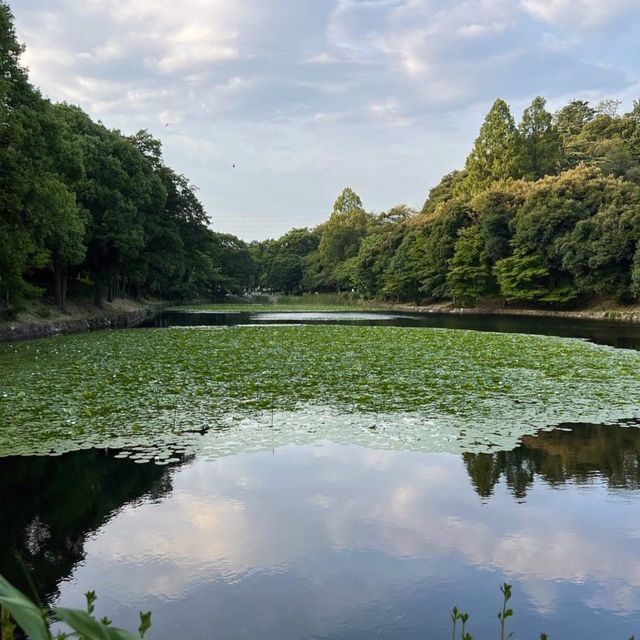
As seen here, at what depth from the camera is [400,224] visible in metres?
70.4

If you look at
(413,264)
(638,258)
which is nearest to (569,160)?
(413,264)

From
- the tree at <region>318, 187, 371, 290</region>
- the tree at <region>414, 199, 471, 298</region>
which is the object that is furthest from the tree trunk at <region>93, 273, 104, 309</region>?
the tree at <region>318, 187, 371, 290</region>

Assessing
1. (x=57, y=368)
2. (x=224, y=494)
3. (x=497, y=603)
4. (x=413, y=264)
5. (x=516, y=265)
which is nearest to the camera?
(x=497, y=603)

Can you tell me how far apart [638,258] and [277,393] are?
3265 centimetres

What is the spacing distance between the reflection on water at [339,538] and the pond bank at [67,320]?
58.8 ft

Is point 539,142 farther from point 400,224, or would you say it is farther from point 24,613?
point 24,613

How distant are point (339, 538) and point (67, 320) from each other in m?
26.2

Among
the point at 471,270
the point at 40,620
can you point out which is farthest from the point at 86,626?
the point at 471,270

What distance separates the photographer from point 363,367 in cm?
1489

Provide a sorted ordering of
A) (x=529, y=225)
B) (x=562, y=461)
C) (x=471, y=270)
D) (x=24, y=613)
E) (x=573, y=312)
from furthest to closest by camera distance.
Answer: (x=471, y=270), (x=529, y=225), (x=573, y=312), (x=562, y=461), (x=24, y=613)

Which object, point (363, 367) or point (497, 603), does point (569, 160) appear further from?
point (497, 603)

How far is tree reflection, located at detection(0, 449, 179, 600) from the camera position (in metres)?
4.85

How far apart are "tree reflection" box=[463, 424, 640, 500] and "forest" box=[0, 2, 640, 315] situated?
17.0 m

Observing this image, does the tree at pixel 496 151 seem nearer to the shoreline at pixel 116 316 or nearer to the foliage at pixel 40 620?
the shoreline at pixel 116 316
